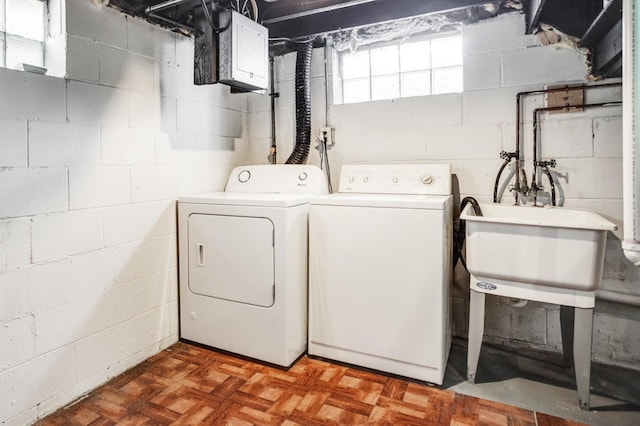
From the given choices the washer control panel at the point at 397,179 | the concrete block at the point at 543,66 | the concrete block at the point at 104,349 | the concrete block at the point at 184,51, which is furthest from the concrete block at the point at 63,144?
the concrete block at the point at 543,66

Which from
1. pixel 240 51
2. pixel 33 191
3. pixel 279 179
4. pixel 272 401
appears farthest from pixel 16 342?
pixel 240 51

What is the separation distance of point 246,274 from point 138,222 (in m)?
0.67

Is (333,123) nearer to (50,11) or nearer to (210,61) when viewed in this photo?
(210,61)

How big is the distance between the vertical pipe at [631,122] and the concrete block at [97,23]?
221 centimetres

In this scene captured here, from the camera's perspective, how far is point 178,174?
2.37 m

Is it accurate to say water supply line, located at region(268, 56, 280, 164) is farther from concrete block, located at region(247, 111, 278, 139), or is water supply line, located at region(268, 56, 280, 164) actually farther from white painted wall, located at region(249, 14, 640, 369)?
white painted wall, located at region(249, 14, 640, 369)

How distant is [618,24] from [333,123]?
5.34 ft

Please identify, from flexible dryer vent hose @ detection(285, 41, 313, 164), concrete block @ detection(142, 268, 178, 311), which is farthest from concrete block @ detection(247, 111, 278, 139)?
concrete block @ detection(142, 268, 178, 311)

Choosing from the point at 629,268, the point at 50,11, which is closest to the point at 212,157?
the point at 50,11

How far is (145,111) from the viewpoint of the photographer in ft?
7.00

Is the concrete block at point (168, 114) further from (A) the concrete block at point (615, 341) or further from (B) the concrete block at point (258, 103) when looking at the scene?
(A) the concrete block at point (615, 341)

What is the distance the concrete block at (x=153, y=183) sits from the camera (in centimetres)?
209

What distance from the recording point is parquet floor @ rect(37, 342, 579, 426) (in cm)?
164

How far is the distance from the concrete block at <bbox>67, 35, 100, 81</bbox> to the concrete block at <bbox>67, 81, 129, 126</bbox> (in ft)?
0.12
